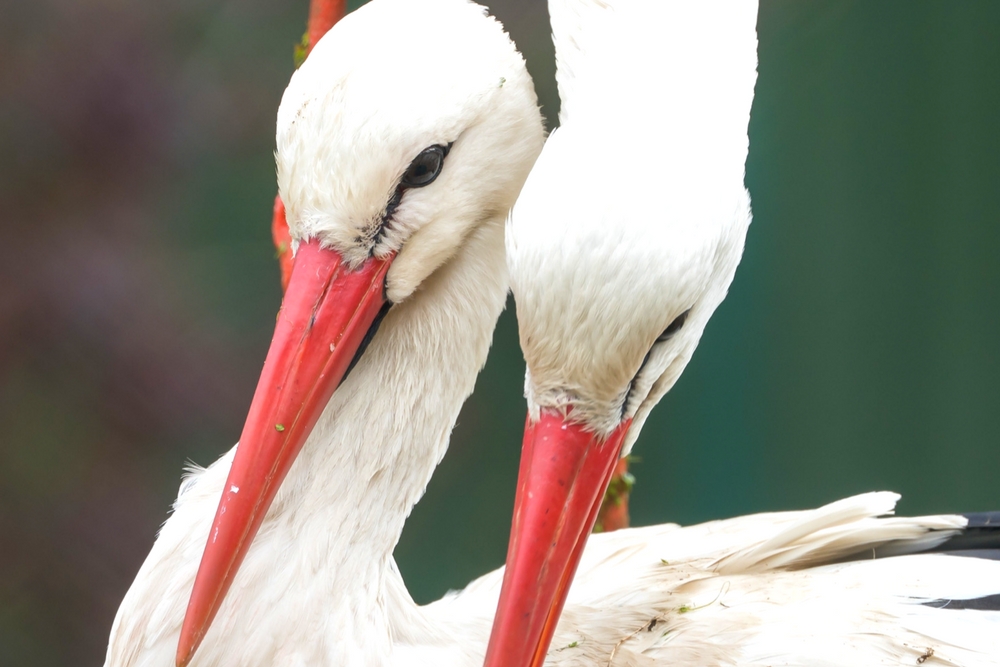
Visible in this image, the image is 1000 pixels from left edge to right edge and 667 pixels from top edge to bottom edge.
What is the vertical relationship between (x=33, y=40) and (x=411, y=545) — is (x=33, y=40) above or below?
above

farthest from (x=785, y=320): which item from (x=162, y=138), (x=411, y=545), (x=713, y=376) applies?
(x=162, y=138)

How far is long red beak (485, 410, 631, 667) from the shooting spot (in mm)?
945

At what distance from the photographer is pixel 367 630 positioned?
115 centimetres

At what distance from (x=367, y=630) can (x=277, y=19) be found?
1756mm

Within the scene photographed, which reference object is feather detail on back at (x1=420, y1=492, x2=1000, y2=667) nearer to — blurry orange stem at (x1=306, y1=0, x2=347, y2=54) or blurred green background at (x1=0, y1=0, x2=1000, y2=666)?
blurry orange stem at (x1=306, y1=0, x2=347, y2=54)

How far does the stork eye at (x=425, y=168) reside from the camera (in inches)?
40.8

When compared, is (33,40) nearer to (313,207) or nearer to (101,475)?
(101,475)

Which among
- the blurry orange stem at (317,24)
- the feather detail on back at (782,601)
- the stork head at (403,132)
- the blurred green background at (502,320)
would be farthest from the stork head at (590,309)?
the blurred green background at (502,320)

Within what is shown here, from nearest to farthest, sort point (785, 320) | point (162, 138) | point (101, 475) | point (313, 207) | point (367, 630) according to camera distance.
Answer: point (313, 207) → point (367, 630) → point (162, 138) → point (101, 475) → point (785, 320)

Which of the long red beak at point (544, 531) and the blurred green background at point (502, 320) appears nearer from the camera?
the long red beak at point (544, 531)

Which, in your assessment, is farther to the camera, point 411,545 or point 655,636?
point 411,545

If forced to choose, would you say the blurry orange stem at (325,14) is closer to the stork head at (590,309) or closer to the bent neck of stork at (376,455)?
the bent neck of stork at (376,455)

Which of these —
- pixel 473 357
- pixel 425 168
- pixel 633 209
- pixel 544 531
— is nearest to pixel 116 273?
pixel 473 357

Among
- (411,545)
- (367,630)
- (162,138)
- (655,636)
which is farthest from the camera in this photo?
(411,545)
